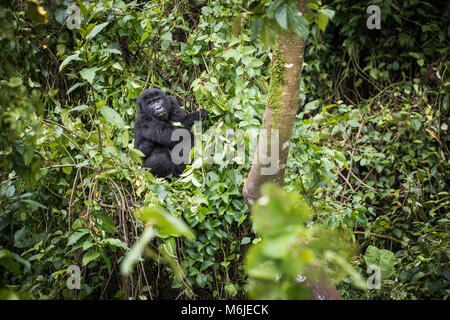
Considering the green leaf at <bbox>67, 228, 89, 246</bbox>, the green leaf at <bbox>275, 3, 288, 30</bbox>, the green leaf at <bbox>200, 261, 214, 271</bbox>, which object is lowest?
the green leaf at <bbox>200, 261, 214, 271</bbox>

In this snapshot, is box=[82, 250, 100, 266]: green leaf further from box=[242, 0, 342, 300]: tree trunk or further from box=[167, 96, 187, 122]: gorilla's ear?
box=[167, 96, 187, 122]: gorilla's ear

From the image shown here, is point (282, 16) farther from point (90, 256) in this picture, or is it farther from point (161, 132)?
point (161, 132)

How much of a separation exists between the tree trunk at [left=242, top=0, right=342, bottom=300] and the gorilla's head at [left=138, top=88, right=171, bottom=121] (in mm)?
1852

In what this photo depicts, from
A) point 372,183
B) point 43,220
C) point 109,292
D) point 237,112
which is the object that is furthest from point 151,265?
point 372,183

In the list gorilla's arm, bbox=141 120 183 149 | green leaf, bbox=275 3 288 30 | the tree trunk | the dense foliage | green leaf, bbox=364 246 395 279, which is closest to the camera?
green leaf, bbox=275 3 288 30

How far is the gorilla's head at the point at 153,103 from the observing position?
13.3 feet

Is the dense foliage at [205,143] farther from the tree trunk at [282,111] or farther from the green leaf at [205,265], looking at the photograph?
the tree trunk at [282,111]

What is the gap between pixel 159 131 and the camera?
4.23 metres

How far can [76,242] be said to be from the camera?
2564 millimetres

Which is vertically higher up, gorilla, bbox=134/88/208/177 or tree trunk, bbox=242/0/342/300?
gorilla, bbox=134/88/208/177

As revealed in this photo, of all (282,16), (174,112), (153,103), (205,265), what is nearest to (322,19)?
(282,16)

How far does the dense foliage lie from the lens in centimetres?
260

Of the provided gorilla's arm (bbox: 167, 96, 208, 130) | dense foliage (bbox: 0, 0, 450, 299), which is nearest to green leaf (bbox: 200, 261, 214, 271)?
dense foliage (bbox: 0, 0, 450, 299)

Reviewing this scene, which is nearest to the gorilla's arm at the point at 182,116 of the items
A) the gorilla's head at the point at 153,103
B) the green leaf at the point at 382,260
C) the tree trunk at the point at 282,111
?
the gorilla's head at the point at 153,103
